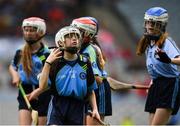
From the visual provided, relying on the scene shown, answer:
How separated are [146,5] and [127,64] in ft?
4.11

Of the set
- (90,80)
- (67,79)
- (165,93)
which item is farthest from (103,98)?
(67,79)

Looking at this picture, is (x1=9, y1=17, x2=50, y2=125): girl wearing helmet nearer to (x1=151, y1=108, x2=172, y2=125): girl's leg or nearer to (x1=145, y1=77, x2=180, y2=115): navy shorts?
(x1=145, y1=77, x2=180, y2=115): navy shorts

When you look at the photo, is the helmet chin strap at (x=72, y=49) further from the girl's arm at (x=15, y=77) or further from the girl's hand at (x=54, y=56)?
the girl's arm at (x=15, y=77)

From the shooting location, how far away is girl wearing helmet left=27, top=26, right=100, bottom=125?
796cm

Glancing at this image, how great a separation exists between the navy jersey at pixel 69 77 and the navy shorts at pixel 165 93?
44.8 inches

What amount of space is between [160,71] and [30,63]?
176 centimetres

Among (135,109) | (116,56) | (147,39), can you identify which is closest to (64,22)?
(116,56)

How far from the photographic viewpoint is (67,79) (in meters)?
7.97

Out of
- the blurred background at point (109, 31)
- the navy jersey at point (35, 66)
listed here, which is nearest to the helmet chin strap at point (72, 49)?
the navy jersey at point (35, 66)

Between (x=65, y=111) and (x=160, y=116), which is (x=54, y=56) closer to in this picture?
(x=65, y=111)

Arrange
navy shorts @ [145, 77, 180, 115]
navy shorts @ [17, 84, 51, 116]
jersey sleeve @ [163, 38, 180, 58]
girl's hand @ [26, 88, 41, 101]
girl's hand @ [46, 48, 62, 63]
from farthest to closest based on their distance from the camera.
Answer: navy shorts @ [17, 84, 51, 116]
girl's hand @ [26, 88, 41, 101]
navy shorts @ [145, 77, 180, 115]
jersey sleeve @ [163, 38, 180, 58]
girl's hand @ [46, 48, 62, 63]

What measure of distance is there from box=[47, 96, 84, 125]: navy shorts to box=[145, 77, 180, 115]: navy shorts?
3.65 feet

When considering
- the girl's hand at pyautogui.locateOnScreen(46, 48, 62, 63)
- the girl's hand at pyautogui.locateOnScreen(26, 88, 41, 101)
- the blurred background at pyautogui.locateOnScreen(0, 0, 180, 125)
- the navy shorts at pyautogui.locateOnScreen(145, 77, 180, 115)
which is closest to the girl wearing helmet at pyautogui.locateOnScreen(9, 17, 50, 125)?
the girl's hand at pyautogui.locateOnScreen(26, 88, 41, 101)

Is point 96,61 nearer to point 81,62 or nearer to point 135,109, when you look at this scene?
point 81,62
